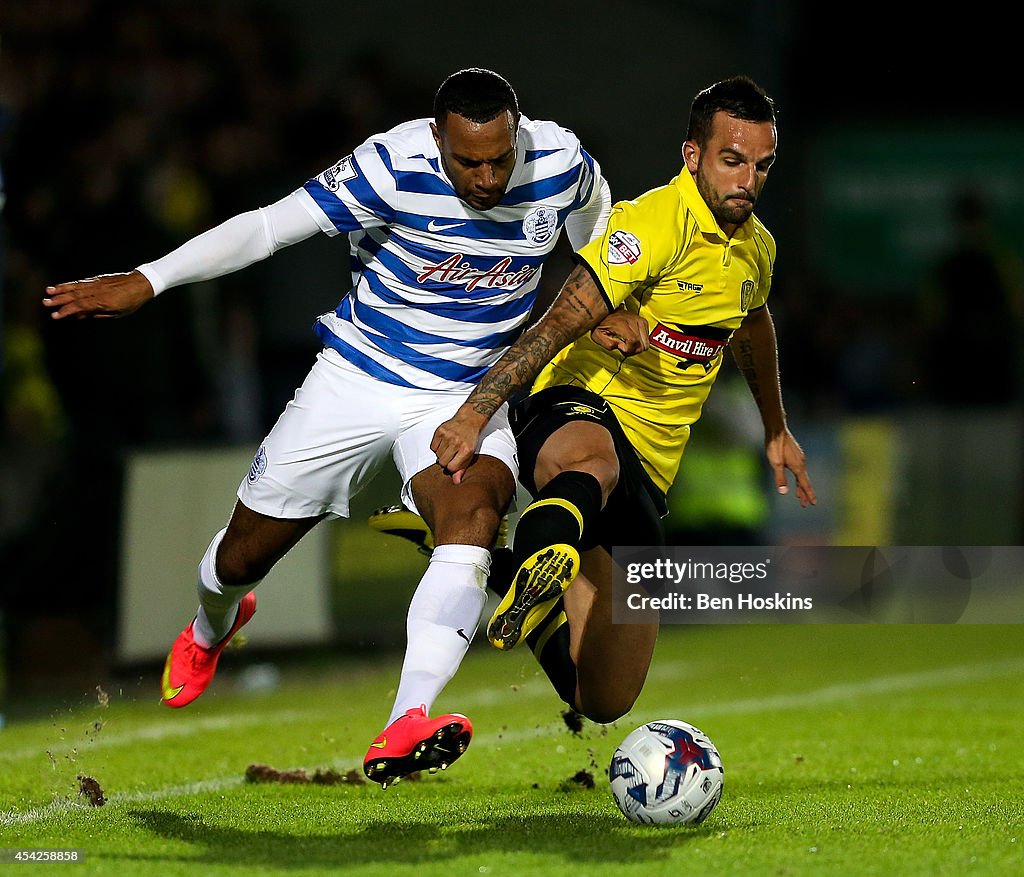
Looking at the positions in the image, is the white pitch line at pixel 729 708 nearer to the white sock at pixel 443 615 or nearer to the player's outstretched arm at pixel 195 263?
the white sock at pixel 443 615

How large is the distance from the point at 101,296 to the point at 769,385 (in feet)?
8.59

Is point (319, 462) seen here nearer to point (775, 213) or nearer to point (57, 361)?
point (57, 361)

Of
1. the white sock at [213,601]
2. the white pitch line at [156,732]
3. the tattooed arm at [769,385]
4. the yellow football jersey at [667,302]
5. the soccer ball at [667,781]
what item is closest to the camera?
the soccer ball at [667,781]

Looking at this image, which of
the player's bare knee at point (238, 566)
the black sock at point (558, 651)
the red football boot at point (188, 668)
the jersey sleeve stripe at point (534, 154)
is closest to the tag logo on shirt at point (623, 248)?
the jersey sleeve stripe at point (534, 154)

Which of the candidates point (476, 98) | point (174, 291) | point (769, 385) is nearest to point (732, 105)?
point (476, 98)

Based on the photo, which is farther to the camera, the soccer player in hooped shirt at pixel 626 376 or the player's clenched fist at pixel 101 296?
the soccer player in hooped shirt at pixel 626 376

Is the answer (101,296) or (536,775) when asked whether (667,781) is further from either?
(101,296)

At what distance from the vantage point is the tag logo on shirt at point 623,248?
554 cm

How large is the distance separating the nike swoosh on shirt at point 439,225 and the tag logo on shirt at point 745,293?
1.06 m

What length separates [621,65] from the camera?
1405 cm

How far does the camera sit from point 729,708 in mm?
8477

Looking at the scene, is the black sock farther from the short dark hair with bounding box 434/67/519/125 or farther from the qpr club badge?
the short dark hair with bounding box 434/67/519/125

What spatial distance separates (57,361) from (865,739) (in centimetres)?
548

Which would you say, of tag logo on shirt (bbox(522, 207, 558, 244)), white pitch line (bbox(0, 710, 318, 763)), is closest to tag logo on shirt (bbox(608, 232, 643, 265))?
tag logo on shirt (bbox(522, 207, 558, 244))
